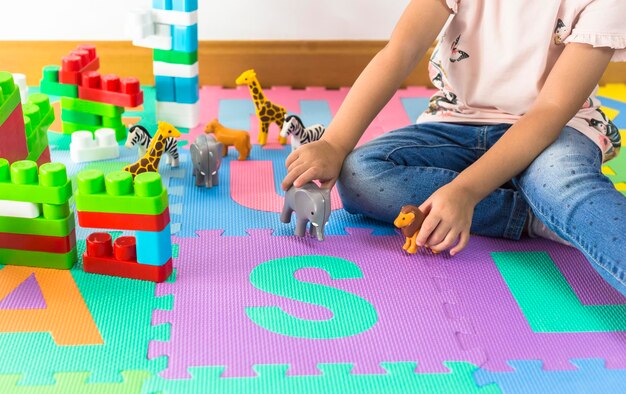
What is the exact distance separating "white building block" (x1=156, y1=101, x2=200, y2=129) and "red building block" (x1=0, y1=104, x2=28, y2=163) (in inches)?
16.2

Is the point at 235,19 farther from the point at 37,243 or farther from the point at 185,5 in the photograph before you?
the point at 37,243

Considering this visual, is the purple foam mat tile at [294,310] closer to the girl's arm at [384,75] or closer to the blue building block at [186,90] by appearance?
the girl's arm at [384,75]

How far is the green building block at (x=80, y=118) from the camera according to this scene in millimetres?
1439

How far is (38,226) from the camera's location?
0.99 meters

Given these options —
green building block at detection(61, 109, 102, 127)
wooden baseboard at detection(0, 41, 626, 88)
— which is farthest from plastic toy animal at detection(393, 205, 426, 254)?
wooden baseboard at detection(0, 41, 626, 88)

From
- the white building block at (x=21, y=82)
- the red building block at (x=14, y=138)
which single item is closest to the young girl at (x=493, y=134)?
the red building block at (x=14, y=138)

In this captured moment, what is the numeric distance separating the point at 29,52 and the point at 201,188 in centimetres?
67

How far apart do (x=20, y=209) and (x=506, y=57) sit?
69 centimetres

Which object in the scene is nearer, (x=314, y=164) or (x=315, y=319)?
(x=315, y=319)

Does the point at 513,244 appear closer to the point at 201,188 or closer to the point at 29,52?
the point at 201,188

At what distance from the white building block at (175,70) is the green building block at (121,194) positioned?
1.78ft

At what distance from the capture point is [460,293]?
99 centimetres

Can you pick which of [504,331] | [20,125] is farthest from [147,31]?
[504,331]

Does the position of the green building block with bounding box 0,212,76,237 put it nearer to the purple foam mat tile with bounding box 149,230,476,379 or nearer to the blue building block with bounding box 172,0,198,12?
the purple foam mat tile with bounding box 149,230,476,379
